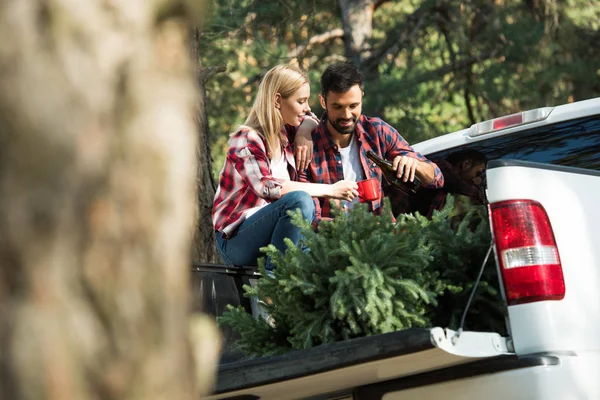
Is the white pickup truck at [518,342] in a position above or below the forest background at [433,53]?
below

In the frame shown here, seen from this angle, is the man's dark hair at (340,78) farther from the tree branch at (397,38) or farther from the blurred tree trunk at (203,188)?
the tree branch at (397,38)

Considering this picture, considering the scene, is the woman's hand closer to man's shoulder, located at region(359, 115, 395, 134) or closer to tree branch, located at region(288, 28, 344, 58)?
man's shoulder, located at region(359, 115, 395, 134)

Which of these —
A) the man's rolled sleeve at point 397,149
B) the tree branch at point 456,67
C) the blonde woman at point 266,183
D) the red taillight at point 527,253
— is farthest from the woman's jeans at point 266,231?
the tree branch at point 456,67

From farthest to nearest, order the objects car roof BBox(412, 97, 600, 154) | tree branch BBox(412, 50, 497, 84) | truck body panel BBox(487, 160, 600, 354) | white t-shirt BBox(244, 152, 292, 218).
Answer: tree branch BBox(412, 50, 497, 84), white t-shirt BBox(244, 152, 292, 218), car roof BBox(412, 97, 600, 154), truck body panel BBox(487, 160, 600, 354)

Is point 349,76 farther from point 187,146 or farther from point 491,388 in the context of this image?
point 187,146

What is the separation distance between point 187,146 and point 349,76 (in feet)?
11.5

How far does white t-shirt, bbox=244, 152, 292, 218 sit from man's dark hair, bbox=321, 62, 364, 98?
0.41 meters

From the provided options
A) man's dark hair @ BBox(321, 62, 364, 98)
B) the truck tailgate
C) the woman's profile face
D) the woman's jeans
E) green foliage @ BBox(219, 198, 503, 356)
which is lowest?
the truck tailgate

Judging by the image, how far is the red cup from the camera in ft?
16.0

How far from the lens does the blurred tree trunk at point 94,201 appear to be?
1.54m

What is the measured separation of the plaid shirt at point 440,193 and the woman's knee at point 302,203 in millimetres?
695

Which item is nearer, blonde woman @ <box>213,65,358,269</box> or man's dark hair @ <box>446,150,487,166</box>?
blonde woman @ <box>213,65,358,269</box>

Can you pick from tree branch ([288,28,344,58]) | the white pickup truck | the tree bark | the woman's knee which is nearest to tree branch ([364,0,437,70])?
the tree bark

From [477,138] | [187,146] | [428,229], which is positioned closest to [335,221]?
[428,229]
